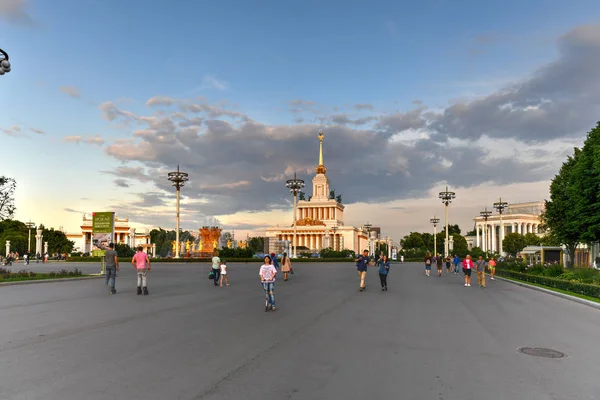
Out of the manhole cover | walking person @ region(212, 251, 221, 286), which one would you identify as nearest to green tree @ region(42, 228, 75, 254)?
walking person @ region(212, 251, 221, 286)

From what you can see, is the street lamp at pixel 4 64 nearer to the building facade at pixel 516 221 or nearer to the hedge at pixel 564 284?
the hedge at pixel 564 284

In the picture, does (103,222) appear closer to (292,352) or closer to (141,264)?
(141,264)

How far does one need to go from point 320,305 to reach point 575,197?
3370cm

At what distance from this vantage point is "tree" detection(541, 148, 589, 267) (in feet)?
136

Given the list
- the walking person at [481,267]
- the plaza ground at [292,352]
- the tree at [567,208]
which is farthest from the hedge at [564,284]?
the tree at [567,208]

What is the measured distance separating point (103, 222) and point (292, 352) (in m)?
32.0

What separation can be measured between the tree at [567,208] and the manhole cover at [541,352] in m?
36.1

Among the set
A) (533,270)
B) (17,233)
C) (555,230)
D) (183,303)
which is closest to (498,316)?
(183,303)

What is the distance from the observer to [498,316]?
571 inches

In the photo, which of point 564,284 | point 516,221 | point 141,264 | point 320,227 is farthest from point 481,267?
point 516,221

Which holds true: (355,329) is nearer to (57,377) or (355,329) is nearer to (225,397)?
(225,397)

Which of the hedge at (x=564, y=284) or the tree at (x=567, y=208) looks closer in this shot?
the hedge at (x=564, y=284)

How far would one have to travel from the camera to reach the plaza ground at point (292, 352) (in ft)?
21.7

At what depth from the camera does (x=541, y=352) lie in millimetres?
9258
